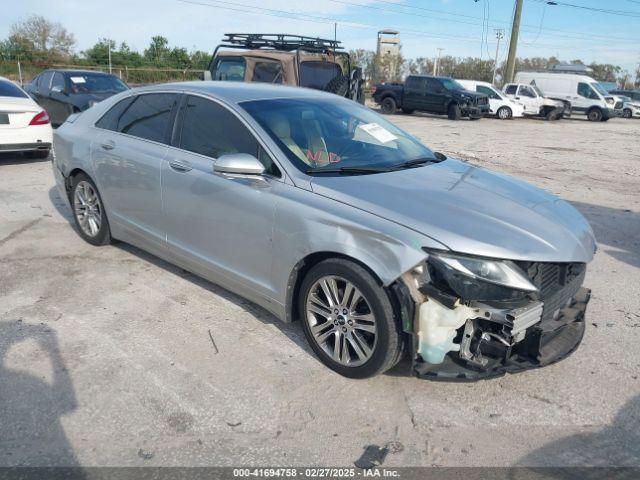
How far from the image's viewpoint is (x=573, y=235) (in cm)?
326

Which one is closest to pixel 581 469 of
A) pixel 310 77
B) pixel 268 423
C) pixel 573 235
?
pixel 573 235

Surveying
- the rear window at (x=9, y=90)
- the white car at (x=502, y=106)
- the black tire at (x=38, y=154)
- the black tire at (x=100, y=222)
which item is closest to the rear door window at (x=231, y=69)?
the black tire at (x=38, y=154)

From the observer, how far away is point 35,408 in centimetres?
292

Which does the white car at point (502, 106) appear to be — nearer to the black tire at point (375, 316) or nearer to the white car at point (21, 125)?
the white car at point (21, 125)

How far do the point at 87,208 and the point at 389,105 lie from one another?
2205cm

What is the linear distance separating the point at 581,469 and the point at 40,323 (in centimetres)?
348

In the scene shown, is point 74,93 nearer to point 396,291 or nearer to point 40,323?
point 40,323

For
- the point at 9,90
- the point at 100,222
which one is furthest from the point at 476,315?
the point at 9,90

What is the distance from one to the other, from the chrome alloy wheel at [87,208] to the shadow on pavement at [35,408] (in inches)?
69.8

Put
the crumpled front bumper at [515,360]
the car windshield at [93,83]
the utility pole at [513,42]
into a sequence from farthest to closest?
the utility pole at [513,42] → the car windshield at [93,83] → the crumpled front bumper at [515,360]

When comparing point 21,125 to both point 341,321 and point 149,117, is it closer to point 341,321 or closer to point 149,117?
point 149,117

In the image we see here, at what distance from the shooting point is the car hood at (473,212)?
2.91 meters

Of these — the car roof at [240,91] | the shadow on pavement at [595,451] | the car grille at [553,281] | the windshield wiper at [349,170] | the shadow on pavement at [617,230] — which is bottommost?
the shadow on pavement at [595,451]

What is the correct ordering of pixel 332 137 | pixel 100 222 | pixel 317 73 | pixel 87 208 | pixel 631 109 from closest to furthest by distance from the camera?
pixel 332 137 < pixel 100 222 < pixel 87 208 < pixel 317 73 < pixel 631 109
